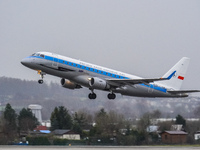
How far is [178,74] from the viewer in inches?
2132

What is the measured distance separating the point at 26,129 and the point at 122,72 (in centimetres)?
2500

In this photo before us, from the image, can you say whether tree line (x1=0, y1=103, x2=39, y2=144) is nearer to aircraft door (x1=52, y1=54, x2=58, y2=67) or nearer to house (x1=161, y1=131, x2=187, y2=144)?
aircraft door (x1=52, y1=54, x2=58, y2=67)

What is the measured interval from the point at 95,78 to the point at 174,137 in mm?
17846

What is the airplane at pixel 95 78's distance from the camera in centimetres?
4384

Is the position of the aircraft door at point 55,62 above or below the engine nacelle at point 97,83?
above

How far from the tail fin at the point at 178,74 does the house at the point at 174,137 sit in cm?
798


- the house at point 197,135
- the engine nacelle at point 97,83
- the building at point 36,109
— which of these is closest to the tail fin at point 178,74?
the engine nacelle at point 97,83

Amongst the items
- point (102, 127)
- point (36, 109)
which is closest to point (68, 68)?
point (102, 127)

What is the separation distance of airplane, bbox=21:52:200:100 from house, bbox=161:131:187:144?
808cm

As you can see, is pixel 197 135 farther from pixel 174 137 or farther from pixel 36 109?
pixel 36 109

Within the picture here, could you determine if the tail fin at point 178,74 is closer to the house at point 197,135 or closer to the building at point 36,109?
the house at point 197,135

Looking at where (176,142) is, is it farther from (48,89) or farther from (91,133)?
(48,89)

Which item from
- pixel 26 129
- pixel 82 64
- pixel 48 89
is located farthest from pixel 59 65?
pixel 48 89

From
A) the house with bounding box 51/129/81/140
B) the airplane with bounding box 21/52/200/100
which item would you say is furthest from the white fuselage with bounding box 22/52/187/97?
the house with bounding box 51/129/81/140
